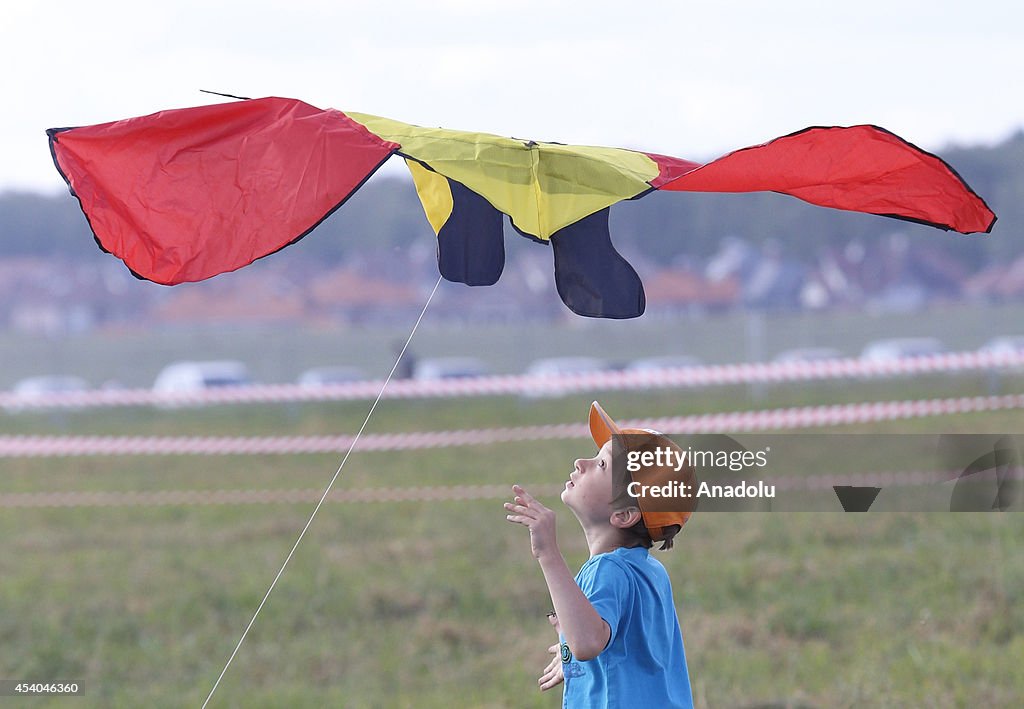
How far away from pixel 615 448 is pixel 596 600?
0.34 m

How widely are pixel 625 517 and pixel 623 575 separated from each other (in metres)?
0.13

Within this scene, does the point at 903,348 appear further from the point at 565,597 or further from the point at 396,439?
the point at 565,597

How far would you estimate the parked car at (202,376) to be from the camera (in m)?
24.8

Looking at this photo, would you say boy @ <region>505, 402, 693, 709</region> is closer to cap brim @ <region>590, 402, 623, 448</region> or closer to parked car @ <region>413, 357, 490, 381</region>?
cap brim @ <region>590, 402, 623, 448</region>

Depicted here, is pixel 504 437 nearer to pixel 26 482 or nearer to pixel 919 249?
pixel 26 482

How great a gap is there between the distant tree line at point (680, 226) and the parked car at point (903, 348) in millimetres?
2986

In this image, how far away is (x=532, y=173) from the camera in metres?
2.65

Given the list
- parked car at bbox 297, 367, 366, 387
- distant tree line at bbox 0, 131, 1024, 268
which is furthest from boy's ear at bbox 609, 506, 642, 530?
parked car at bbox 297, 367, 366, 387

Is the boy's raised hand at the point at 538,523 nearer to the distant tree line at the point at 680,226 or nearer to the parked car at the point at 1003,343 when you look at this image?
Answer: the distant tree line at the point at 680,226

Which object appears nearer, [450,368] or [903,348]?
[903,348]

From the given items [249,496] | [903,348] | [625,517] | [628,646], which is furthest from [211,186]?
[903,348]

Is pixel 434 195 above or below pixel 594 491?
above

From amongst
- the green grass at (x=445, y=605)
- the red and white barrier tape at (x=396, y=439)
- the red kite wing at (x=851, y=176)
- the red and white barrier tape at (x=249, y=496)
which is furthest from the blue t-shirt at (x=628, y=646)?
the red and white barrier tape at (x=396, y=439)

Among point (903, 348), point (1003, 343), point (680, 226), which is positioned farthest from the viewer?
point (680, 226)
